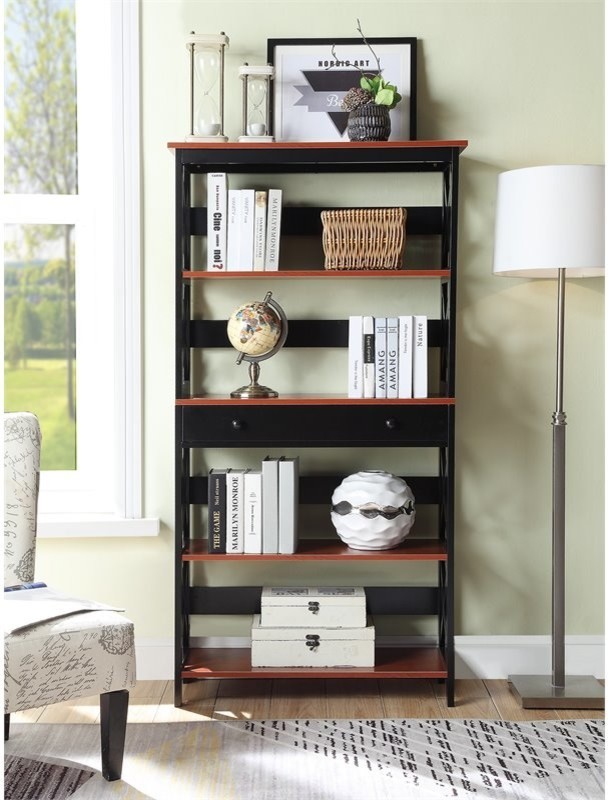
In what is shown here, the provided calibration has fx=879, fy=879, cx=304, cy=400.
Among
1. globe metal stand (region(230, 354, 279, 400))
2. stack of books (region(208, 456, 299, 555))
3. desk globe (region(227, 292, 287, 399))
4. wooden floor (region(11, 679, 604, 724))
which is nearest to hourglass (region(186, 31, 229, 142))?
desk globe (region(227, 292, 287, 399))

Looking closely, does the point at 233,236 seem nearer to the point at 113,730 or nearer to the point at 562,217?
the point at 562,217

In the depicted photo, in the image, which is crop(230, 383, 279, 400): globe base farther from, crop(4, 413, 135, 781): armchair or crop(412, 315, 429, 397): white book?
crop(4, 413, 135, 781): armchair

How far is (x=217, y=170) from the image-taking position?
2.76m

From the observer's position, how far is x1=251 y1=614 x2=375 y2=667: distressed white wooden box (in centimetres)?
265

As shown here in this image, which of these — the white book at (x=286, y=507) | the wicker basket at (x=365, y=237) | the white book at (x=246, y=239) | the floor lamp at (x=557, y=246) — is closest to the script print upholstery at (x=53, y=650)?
the white book at (x=286, y=507)

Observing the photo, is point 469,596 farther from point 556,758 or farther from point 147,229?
point 147,229

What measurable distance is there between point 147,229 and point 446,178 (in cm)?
97

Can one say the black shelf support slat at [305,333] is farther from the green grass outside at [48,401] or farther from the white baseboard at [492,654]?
the white baseboard at [492,654]

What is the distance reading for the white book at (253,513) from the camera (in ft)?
8.58

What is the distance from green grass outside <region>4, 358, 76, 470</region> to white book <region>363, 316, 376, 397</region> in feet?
3.44

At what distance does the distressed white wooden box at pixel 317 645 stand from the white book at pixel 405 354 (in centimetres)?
73

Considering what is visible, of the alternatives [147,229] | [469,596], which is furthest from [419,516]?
[147,229]

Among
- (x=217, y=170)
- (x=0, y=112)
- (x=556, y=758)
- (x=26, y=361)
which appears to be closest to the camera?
(x=0, y=112)

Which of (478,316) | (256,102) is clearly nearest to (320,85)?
(256,102)
